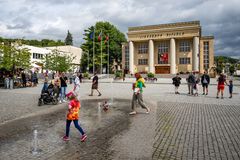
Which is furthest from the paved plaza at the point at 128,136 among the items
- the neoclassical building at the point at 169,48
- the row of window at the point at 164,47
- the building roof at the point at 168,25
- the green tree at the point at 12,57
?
the row of window at the point at 164,47

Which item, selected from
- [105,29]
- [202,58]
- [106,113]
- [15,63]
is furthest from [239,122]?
[105,29]

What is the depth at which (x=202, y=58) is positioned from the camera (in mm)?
66312

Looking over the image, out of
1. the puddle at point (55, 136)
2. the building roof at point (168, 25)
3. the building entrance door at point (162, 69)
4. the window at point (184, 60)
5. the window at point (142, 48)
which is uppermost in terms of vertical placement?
the building roof at point (168, 25)

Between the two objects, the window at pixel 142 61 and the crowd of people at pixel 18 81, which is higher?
the window at pixel 142 61

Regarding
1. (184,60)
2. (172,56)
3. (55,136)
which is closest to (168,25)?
(172,56)

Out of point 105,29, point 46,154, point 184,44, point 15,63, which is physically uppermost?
point 105,29

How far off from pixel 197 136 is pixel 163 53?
64.0 m

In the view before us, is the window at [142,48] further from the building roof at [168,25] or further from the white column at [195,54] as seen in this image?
the white column at [195,54]

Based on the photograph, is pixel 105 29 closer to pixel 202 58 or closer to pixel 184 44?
pixel 184 44

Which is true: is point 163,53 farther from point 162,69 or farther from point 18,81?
point 18,81

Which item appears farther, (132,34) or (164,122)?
(132,34)

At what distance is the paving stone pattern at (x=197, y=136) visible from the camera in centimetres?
583

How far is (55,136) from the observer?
745 cm

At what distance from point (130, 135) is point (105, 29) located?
66912 millimetres
